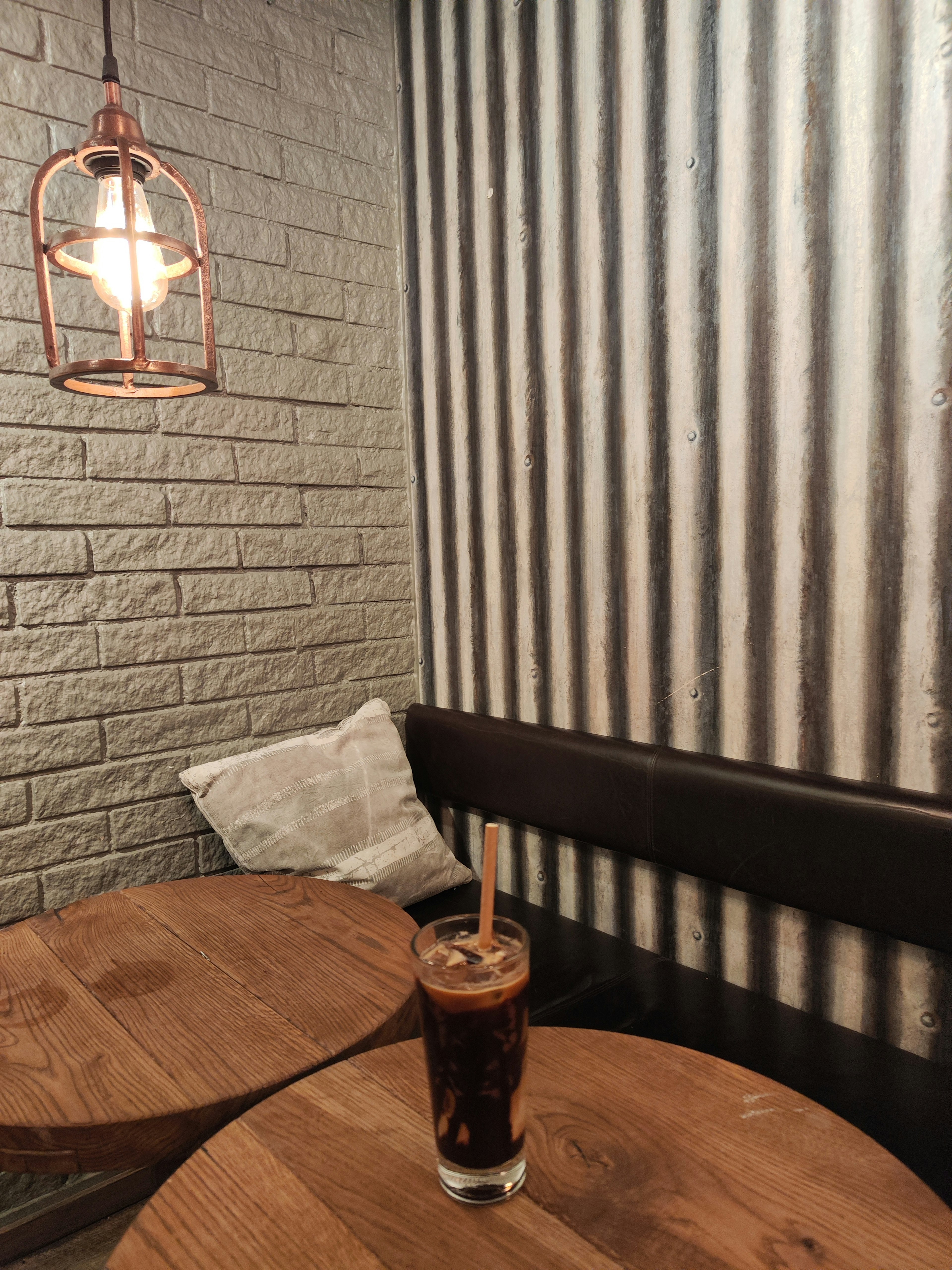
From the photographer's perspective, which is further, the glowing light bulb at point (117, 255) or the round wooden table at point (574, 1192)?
the glowing light bulb at point (117, 255)

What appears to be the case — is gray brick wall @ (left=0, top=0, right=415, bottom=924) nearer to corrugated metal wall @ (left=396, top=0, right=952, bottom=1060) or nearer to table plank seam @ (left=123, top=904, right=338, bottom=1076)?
corrugated metal wall @ (left=396, top=0, right=952, bottom=1060)

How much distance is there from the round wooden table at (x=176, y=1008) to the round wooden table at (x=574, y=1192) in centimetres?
14

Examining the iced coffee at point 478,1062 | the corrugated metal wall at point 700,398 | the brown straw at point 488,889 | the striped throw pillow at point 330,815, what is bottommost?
the striped throw pillow at point 330,815

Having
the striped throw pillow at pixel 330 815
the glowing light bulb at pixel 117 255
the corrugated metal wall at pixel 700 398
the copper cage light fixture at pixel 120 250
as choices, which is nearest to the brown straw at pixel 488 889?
the copper cage light fixture at pixel 120 250

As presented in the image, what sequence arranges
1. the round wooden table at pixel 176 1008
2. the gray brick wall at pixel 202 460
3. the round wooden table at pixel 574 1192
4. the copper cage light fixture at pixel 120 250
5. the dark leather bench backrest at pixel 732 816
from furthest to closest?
the gray brick wall at pixel 202 460, the dark leather bench backrest at pixel 732 816, the copper cage light fixture at pixel 120 250, the round wooden table at pixel 176 1008, the round wooden table at pixel 574 1192

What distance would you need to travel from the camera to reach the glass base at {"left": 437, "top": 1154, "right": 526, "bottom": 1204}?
692mm

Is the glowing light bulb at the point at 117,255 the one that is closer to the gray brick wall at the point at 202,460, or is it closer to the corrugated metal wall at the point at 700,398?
the gray brick wall at the point at 202,460

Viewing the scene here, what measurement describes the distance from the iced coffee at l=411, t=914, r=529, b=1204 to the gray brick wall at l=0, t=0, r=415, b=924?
1386mm

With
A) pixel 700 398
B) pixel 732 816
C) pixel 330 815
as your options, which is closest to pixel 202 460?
pixel 330 815

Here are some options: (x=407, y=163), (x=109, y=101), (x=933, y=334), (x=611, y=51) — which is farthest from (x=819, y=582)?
(x=407, y=163)

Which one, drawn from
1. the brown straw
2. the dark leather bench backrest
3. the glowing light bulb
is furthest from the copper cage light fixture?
the dark leather bench backrest

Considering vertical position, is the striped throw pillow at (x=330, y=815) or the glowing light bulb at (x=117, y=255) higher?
the glowing light bulb at (x=117, y=255)

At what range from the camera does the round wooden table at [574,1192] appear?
0.65 m

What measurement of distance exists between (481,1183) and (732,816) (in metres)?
0.94
